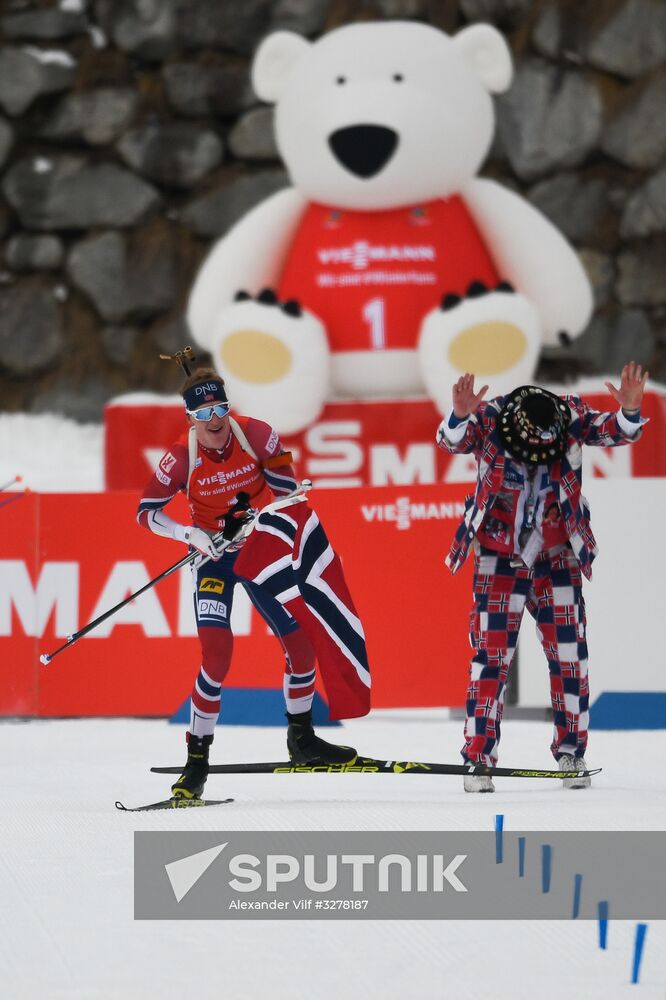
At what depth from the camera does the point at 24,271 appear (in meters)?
13.4

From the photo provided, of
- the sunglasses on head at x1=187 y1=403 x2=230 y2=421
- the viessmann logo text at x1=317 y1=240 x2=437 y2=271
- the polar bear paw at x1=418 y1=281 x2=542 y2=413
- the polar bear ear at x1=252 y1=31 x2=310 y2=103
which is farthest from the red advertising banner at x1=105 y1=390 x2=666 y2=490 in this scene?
the sunglasses on head at x1=187 y1=403 x2=230 y2=421

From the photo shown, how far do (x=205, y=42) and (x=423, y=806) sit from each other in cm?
1055

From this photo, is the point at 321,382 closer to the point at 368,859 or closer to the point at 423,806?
the point at 423,806

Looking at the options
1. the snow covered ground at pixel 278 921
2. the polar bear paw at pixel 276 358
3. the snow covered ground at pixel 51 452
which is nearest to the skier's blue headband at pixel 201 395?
the snow covered ground at pixel 278 921

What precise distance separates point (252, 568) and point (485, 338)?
4006mm

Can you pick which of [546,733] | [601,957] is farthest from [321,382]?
[601,957]

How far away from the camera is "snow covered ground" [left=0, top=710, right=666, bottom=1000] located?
2.48 metres

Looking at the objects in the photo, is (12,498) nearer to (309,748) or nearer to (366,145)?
(366,145)

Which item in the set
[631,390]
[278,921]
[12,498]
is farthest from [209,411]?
[12,498]

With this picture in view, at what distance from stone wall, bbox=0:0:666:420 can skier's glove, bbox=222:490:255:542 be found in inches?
329

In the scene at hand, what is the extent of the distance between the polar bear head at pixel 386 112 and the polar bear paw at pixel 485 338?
2.71ft

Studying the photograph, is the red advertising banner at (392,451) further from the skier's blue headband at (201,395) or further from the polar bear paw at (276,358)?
the skier's blue headband at (201,395)

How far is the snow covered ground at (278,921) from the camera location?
248 cm

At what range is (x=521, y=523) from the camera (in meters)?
4.71
